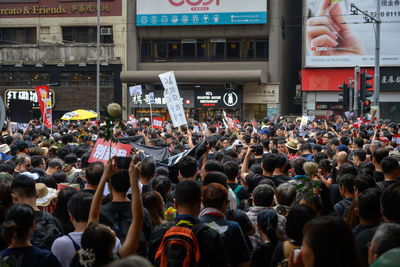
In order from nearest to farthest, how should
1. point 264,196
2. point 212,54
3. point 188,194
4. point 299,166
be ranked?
point 188,194
point 264,196
point 299,166
point 212,54

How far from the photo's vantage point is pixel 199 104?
37.8 meters

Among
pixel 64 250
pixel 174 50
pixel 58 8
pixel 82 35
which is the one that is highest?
pixel 58 8

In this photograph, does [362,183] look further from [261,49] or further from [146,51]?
[146,51]

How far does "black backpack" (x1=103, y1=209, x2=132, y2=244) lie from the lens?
4.86 metres

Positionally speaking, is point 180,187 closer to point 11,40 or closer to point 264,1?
point 264,1

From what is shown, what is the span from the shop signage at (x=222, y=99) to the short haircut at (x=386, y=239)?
34069mm

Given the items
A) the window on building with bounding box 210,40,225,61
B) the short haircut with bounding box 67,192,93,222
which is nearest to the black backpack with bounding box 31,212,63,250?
the short haircut with bounding box 67,192,93,222

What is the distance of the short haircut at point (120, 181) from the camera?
495 centimetres

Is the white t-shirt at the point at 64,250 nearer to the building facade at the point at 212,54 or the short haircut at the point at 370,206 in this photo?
the short haircut at the point at 370,206

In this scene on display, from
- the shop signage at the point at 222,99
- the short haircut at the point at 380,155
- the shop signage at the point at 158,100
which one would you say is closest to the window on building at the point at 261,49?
the shop signage at the point at 222,99

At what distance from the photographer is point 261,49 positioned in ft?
123

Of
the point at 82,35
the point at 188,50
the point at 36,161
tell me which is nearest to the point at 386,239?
the point at 36,161

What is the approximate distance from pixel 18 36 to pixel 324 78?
80.4 ft

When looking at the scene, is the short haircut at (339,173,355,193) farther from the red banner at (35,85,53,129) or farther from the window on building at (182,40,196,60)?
the window on building at (182,40,196,60)
